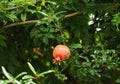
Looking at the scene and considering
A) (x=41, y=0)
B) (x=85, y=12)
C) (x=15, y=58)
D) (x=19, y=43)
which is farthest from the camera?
(x=19, y=43)

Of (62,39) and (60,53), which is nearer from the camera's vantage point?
(60,53)

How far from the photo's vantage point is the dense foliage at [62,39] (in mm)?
2322

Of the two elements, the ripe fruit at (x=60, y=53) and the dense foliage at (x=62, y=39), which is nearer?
the ripe fruit at (x=60, y=53)

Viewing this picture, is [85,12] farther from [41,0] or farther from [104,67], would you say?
[104,67]

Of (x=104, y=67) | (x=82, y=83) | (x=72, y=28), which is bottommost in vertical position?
(x=82, y=83)

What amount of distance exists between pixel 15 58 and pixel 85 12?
737 mm

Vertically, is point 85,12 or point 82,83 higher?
point 85,12

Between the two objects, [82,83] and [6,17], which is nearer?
[6,17]

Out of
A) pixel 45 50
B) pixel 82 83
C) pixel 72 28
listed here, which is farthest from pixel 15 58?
pixel 82 83

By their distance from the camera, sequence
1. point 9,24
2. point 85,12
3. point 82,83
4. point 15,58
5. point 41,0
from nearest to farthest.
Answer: point 41,0, point 85,12, point 9,24, point 15,58, point 82,83

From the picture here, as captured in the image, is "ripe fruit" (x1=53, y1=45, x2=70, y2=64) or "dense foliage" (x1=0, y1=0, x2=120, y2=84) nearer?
"ripe fruit" (x1=53, y1=45, x2=70, y2=64)

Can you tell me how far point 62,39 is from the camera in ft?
7.72

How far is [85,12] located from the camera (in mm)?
2332

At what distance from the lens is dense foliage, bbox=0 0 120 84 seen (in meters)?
2.32
